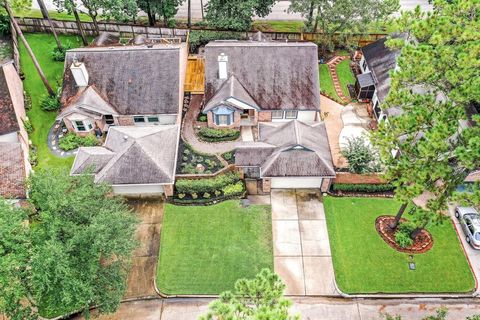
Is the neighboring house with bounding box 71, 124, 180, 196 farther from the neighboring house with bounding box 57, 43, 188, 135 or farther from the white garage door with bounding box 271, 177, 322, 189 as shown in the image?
the white garage door with bounding box 271, 177, 322, 189

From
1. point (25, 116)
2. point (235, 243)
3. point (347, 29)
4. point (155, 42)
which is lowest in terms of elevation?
point (235, 243)

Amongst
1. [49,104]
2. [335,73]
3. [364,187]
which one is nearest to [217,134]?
[364,187]

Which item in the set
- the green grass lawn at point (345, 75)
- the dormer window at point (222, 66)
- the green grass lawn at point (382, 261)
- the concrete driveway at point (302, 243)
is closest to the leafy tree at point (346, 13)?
the green grass lawn at point (345, 75)

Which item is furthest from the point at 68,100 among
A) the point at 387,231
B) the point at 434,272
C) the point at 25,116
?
the point at 434,272

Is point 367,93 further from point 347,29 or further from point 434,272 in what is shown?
point 434,272

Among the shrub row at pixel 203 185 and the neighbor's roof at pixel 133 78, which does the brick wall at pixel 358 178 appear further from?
the neighbor's roof at pixel 133 78

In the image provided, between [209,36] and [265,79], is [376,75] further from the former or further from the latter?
[209,36]
